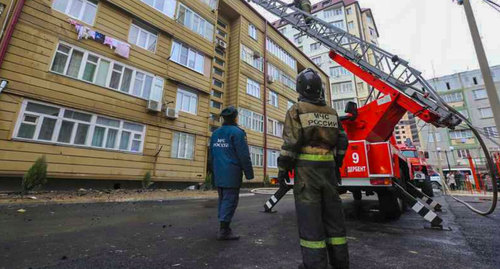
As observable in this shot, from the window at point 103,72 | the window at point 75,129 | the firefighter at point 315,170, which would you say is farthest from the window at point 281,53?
the firefighter at point 315,170

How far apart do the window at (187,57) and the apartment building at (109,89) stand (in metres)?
0.06

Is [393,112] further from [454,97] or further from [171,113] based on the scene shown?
[454,97]

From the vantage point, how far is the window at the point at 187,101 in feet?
41.9

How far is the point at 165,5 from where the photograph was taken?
41.7 feet

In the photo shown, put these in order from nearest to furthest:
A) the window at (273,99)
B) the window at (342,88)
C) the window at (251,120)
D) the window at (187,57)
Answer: the window at (187,57) < the window at (251,120) < the window at (273,99) < the window at (342,88)

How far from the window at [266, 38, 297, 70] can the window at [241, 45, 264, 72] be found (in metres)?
2.35

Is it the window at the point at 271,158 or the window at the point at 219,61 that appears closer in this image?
the window at the point at 271,158

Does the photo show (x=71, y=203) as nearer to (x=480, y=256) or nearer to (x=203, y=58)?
(x=480, y=256)

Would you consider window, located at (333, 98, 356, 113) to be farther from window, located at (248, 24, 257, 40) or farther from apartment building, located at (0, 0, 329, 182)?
apartment building, located at (0, 0, 329, 182)

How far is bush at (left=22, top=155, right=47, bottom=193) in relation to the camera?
22.0ft

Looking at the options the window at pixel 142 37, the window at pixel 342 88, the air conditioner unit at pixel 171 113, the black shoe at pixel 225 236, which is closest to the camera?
the black shoe at pixel 225 236

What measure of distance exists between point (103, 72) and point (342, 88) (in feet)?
110

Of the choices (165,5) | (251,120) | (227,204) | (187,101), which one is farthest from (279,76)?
(227,204)

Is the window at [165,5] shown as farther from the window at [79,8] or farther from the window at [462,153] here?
the window at [462,153]
